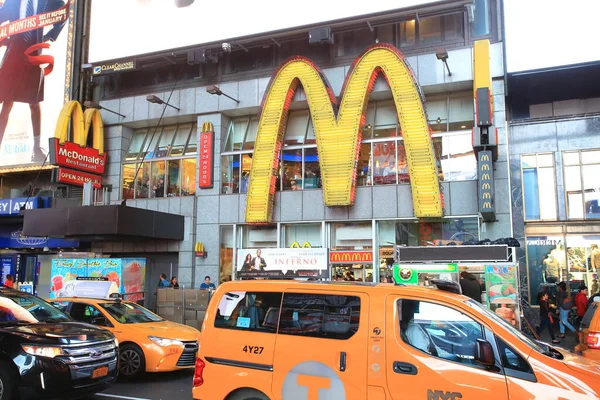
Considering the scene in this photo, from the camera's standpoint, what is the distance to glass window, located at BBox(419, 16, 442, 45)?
18772mm

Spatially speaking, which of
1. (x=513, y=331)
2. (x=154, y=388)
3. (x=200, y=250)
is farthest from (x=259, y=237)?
(x=513, y=331)

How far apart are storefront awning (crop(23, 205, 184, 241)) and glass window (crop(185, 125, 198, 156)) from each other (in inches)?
136

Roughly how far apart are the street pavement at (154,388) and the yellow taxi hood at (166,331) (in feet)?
2.62

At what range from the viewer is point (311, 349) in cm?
557

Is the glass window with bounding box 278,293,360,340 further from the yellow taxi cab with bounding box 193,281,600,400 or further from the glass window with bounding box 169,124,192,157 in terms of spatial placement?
the glass window with bounding box 169,124,192,157

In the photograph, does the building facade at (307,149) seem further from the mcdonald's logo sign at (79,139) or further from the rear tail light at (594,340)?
the rear tail light at (594,340)

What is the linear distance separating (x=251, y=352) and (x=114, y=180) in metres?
18.3

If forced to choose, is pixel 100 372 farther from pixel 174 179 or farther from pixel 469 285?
pixel 174 179

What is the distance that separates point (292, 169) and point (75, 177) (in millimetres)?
8740

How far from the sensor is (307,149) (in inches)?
770

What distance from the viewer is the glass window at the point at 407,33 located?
1917cm

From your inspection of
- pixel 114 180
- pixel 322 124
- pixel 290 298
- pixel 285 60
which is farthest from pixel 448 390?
pixel 114 180

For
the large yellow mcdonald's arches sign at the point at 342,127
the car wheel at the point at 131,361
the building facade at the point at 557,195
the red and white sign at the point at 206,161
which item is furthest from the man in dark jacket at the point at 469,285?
the red and white sign at the point at 206,161

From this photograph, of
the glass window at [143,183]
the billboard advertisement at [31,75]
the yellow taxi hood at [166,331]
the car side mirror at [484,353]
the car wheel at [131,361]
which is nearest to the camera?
the car side mirror at [484,353]
